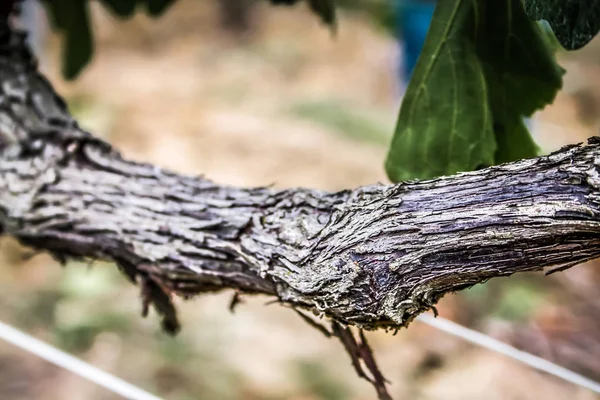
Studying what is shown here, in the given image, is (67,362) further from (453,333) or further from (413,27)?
(413,27)

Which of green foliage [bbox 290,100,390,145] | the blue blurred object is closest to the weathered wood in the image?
the blue blurred object

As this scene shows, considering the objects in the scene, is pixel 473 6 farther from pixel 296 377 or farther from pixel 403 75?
pixel 403 75

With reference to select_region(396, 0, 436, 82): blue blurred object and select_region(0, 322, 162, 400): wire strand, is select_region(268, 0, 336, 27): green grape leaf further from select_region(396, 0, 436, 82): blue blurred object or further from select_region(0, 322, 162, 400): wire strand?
select_region(396, 0, 436, 82): blue blurred object

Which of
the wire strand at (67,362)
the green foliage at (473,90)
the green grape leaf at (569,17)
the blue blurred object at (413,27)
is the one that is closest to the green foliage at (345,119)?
the blue blurred object at (413,27)

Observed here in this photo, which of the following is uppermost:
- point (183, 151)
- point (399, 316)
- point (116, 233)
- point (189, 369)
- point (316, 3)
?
point (183, 151)

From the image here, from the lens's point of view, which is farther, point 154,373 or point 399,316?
point 154,373

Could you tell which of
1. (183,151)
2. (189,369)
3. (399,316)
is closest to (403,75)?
(183,151)

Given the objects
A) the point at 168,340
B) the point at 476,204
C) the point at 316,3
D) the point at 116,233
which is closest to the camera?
the point at 476,204
